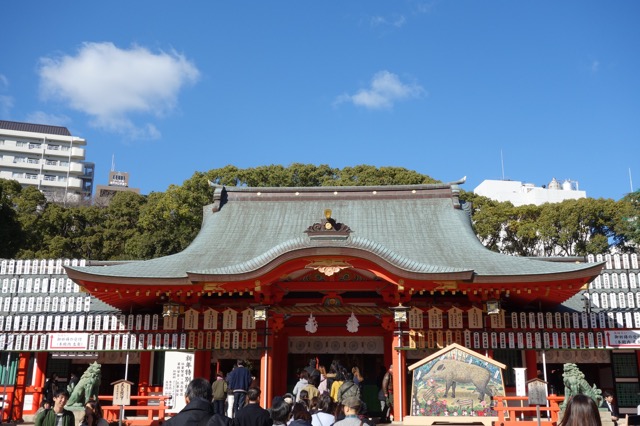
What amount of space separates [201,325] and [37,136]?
6936cm

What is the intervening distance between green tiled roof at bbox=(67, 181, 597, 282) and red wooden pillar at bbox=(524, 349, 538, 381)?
2.76 meters

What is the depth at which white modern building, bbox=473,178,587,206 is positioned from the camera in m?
54.5

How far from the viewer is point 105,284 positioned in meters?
15.7

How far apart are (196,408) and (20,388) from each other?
15495 mm

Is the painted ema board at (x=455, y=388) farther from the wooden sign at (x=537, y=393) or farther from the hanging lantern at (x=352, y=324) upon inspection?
the hanging lantern at (x=352, y=324)

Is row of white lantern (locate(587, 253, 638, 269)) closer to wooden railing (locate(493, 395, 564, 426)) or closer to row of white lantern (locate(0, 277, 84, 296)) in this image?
wooden railing (locate(493, 395, 564, 426))

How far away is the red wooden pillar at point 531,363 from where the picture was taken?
1722cm

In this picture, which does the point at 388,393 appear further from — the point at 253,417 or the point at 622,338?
the point at 253,417

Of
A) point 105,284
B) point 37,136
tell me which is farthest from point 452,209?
point 37,136

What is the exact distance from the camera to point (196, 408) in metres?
5.14

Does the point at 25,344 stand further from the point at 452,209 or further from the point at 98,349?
the point at 452,209

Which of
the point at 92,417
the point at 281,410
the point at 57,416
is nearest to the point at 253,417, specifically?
the point at 281,410

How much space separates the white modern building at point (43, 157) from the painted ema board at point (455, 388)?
67.6 m

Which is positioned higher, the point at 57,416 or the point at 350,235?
the point at 350,235
